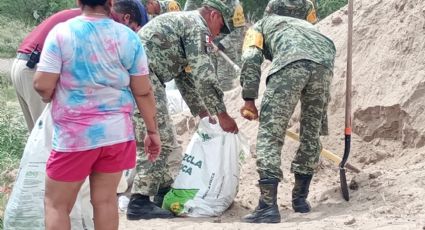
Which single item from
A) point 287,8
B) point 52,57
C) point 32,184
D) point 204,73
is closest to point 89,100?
point 52,57

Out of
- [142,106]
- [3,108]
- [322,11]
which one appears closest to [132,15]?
[142,106]

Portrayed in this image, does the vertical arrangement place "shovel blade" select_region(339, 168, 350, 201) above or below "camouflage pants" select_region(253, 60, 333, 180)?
below

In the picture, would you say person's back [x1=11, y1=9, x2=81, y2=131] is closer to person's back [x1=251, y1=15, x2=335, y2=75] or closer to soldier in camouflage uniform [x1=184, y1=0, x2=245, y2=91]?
person's back [x1=251, y1=15, x2=335, y2=75]

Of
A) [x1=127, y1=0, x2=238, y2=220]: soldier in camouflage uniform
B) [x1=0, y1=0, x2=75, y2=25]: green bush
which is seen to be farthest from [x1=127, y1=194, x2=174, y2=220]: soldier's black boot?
[x1=0, y1=0, x2=75, y2=25]: green bush

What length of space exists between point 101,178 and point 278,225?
144 centimetres

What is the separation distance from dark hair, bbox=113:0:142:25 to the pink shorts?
1397mm

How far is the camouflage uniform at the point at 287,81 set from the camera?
5191mm

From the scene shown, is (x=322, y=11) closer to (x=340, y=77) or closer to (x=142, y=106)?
(x=340, y=77)

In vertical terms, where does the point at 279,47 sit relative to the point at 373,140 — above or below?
above

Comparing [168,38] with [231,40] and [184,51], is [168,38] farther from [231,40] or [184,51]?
[231,40]

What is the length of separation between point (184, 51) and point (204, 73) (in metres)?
0.31

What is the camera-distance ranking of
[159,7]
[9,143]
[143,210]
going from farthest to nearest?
[159,7] < [9,143] < [143,210]

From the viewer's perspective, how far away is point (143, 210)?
17.9ft

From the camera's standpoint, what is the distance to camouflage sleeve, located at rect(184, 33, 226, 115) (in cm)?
525
